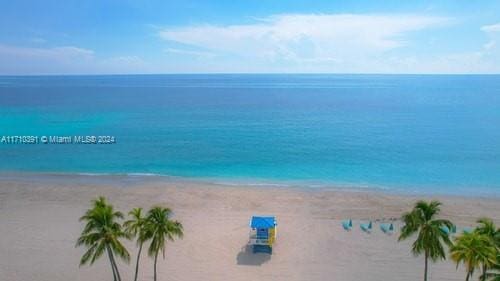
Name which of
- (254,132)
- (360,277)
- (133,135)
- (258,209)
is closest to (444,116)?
(254,132)

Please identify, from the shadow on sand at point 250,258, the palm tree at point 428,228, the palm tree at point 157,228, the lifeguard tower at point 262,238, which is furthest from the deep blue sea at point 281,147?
the palm tree at point 157,228

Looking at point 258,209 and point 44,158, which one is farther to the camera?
point 44,158

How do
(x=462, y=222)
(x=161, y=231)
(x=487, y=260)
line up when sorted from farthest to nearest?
(x=462, y=222)
(x=161, y=231)
(x=487, y=260)

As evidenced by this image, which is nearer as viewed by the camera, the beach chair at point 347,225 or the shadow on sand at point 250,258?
the shadow on sand at point 250,258

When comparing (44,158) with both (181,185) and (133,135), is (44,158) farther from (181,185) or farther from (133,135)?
(181,185)

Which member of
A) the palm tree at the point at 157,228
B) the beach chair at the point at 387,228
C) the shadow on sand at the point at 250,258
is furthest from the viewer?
the beach chair at the point at 387,228

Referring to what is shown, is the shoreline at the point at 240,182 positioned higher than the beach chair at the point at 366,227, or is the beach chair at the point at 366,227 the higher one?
the shoreline at the point at 240,182

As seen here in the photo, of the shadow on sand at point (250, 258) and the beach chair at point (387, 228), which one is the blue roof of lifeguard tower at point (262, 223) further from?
the beach chair at point (387, 228)
